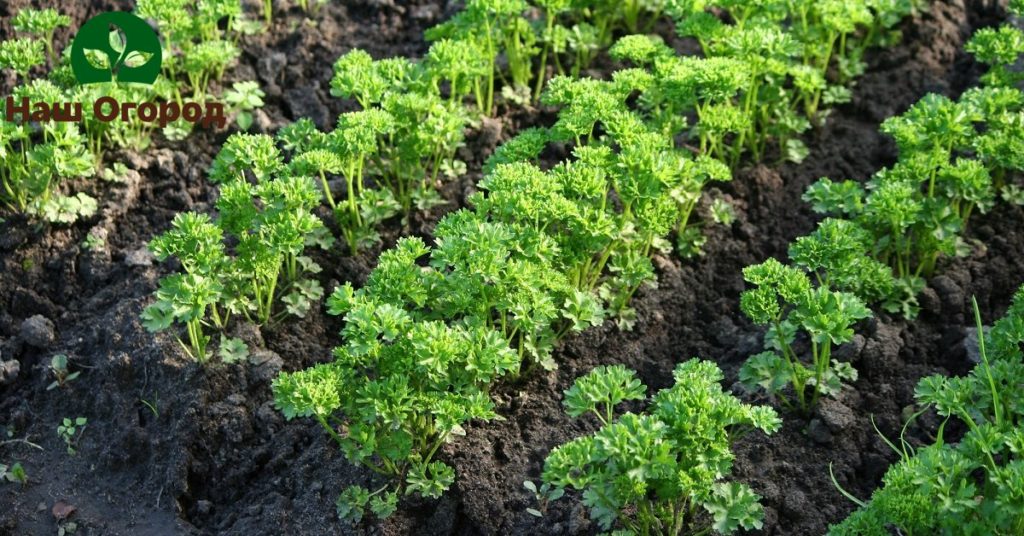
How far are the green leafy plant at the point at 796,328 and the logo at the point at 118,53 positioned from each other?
3.26 m

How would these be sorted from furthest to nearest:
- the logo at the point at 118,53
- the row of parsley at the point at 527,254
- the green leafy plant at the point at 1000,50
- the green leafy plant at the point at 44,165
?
the logo at the point at 118,53, the green leafy plant at the point at 1000,50, the green leafy plant at the point at 44,165, the row of parsley at the point at 527,254

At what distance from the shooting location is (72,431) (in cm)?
522

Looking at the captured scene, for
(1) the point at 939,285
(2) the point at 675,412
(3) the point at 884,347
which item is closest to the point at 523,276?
(2) the point at 675,412

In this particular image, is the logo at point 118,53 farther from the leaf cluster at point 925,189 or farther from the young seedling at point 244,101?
the leaf cluster at point 925,189

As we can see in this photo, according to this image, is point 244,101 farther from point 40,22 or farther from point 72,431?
point 72,431

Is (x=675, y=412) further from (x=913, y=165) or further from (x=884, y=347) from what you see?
(x=913, y=165)

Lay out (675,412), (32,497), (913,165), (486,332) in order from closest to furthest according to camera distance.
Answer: (675,412), (486,332), (32,497), (913,165)

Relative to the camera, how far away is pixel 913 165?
5.49 m

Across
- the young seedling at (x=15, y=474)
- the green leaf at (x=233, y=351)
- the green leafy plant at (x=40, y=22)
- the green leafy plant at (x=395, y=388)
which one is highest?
the green leafy plant at (x=40, y=22)

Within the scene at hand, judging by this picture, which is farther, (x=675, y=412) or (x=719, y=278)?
(x=719, y=278)

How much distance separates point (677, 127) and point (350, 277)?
1631 millimetres

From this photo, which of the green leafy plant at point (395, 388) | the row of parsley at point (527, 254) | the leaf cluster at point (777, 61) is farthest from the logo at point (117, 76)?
the leaf cluster at point (777, 61)

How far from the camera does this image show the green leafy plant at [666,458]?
4020 mm

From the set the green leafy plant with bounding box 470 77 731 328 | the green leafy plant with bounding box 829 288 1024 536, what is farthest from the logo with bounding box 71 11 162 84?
the green leafy plant with bounding box 829 288 1024 536
